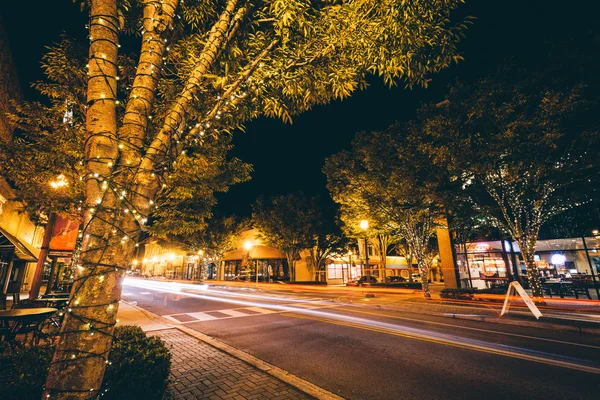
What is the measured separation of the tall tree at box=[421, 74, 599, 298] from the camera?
10578mm

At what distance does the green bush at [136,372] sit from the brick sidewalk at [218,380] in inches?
31.2

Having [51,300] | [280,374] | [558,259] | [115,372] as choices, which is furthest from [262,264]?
[115,372]

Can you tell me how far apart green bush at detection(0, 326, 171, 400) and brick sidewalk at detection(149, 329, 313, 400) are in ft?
2.86

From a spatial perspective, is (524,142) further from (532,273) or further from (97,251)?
(97,251)

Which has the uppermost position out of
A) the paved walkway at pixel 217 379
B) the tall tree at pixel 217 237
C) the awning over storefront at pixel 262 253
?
the tall tree at pixel 217 237

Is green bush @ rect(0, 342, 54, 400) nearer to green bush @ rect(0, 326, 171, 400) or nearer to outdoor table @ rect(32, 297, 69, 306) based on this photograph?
green bush @ rect(0, 326, 171, 400)

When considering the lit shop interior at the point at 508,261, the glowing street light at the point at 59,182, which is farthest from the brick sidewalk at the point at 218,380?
the lit shop interior at the point at 508,261

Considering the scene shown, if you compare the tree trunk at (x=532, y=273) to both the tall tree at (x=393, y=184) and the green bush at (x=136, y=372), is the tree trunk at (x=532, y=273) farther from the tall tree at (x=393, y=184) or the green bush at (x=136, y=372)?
the green bush at (x=136, y=372)

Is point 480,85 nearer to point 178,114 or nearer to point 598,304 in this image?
point 598,304

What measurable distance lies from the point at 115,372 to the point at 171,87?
4623mm

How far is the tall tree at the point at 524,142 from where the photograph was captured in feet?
34.7

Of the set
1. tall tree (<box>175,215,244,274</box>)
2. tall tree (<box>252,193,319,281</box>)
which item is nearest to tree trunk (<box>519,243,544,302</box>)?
tall tree (<box>252,193,319,281</box>)

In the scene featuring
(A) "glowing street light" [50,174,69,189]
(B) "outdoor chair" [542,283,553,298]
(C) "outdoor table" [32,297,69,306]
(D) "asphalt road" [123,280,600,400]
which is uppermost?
(A) "glowing street light" [50,174,69,189]

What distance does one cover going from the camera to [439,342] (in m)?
7.25
